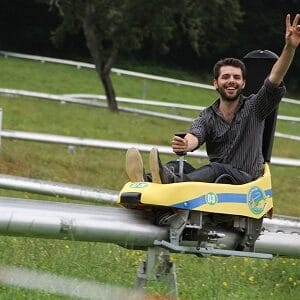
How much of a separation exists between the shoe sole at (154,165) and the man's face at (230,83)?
0.82 metres

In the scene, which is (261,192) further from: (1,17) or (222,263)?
(1,17)

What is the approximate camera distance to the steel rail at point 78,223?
454 cm

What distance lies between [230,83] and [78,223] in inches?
60.4

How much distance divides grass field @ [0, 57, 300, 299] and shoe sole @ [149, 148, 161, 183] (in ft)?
2.15

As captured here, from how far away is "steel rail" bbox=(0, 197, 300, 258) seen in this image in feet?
14.9

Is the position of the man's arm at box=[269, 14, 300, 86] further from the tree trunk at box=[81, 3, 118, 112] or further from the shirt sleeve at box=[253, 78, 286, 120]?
the tree trunk at box=[81, 3, 118, 112]

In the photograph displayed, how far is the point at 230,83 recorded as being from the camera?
5625mm

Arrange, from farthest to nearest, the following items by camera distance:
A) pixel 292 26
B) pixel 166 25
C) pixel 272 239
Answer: pixel 166 25 → pixel 272 239 → pixel 292 26

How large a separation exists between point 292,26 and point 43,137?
11778 millimetres

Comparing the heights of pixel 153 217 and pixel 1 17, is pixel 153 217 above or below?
below

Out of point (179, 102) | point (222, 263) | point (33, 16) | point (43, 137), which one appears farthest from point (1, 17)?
point (222, 263)

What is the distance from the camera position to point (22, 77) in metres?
37.3

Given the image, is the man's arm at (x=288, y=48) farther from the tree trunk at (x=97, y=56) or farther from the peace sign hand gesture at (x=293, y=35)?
the tree trunk at (x=97, y=56)

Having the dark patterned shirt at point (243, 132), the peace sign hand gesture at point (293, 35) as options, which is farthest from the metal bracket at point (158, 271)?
the peace sign hand gesture at point (293, 35)
